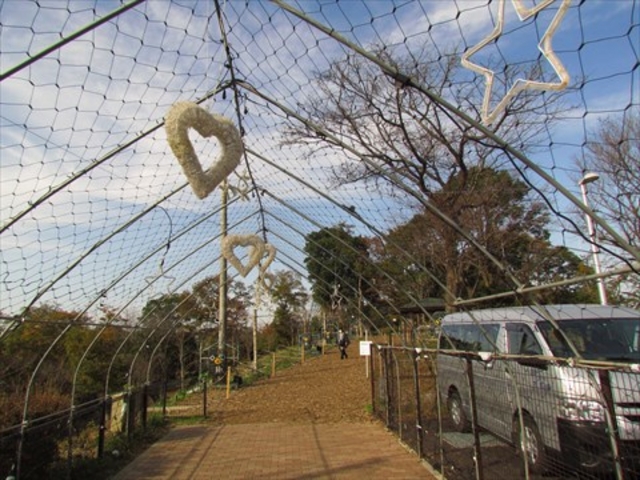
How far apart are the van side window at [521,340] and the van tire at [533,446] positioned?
1297 mm

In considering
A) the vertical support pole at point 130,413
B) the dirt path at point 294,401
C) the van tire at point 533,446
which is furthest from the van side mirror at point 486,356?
the vertical support pole at point 130,413

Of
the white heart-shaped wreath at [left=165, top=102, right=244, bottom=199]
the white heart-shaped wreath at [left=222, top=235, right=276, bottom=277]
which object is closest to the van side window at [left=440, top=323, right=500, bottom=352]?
the white heart-shaped wreath at [left=222, top=235, right=276, bottom=277]

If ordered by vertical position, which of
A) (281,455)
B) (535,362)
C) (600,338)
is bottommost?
(281,455)

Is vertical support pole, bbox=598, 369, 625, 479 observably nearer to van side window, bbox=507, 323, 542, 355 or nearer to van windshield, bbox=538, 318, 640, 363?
van windshield, bbox=538, 318, 640, 363

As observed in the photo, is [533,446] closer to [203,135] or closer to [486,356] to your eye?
[486,356]

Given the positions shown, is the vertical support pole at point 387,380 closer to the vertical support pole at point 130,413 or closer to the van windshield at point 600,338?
the van windshield at point 600,338

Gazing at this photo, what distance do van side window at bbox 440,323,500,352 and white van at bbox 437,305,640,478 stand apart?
1.4 inches

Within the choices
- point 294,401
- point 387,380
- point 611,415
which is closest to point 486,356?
point 611,415

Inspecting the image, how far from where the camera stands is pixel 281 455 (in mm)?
6684

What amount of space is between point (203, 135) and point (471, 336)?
17.2ft

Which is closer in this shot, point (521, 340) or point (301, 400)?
point (521, 340)

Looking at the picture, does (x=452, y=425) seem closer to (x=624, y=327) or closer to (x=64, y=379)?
(x=624, y=327)

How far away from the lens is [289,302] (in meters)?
→ 36.9

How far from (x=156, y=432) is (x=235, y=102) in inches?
251
